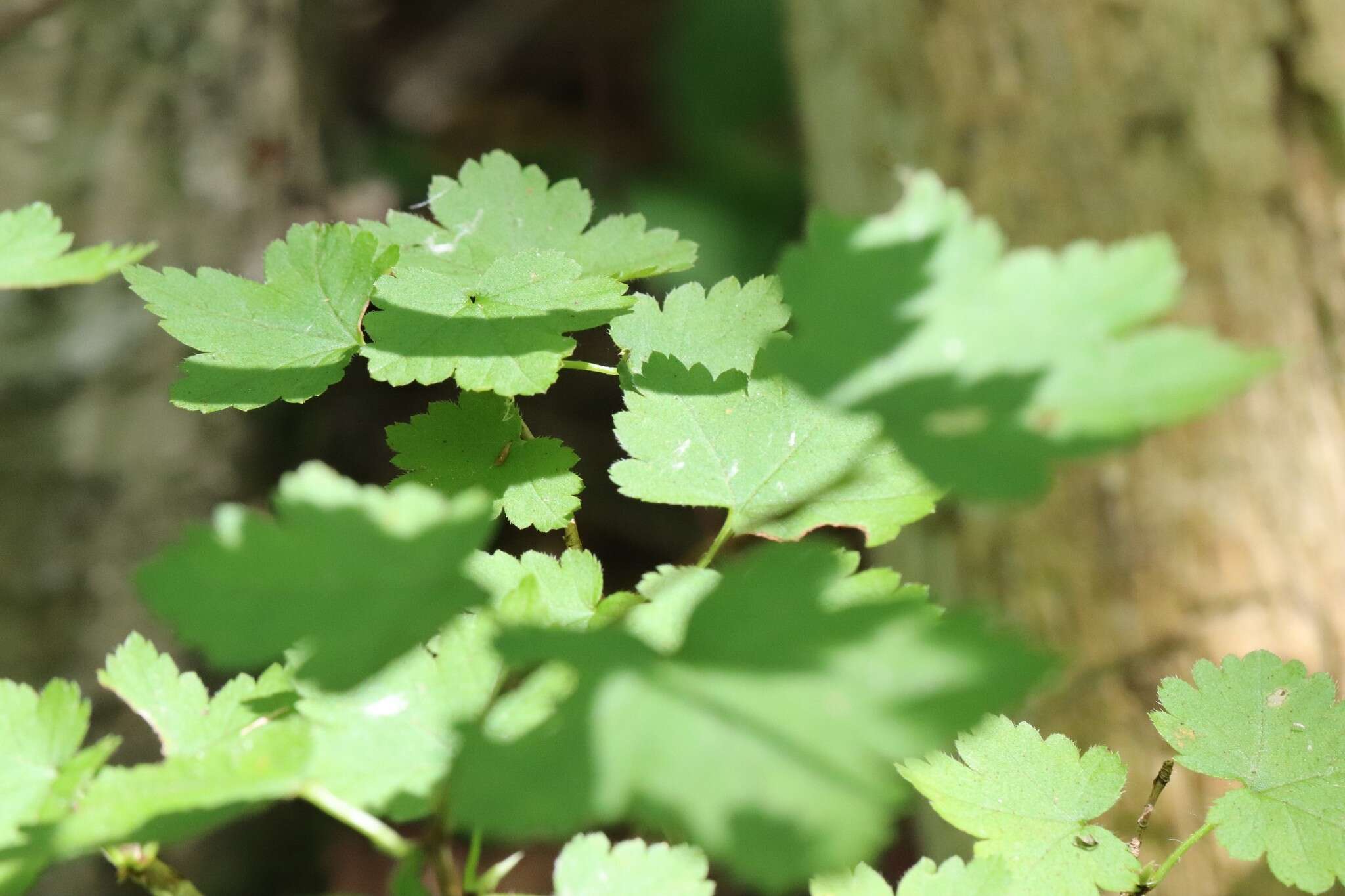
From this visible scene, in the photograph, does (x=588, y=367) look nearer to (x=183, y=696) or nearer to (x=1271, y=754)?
(x=183, y=696)

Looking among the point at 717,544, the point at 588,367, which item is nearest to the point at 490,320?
the point at 588,367

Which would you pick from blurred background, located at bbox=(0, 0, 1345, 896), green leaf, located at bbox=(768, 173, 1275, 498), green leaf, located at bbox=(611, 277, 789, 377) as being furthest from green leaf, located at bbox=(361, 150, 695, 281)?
blurred background, located at bbox=(0, 0, 1345, 896)

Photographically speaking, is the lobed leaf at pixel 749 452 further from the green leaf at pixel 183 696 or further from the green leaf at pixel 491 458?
the green leaf at pixel 183 696

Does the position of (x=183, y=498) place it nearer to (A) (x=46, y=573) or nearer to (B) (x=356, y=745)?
(A) (x=46, y=573)

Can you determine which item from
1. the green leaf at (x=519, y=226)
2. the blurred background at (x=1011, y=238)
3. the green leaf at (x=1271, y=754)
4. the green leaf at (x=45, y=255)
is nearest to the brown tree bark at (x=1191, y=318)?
the blurred background at (x=1011, y=238)

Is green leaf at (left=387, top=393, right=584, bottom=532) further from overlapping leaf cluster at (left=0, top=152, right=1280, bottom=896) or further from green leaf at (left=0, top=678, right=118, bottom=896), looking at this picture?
green leaf at (left=0, top=678, right=118, bottom=896)

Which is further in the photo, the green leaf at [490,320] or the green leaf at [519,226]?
the green leaf at [519,226]

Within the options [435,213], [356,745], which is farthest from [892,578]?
[435,213]
